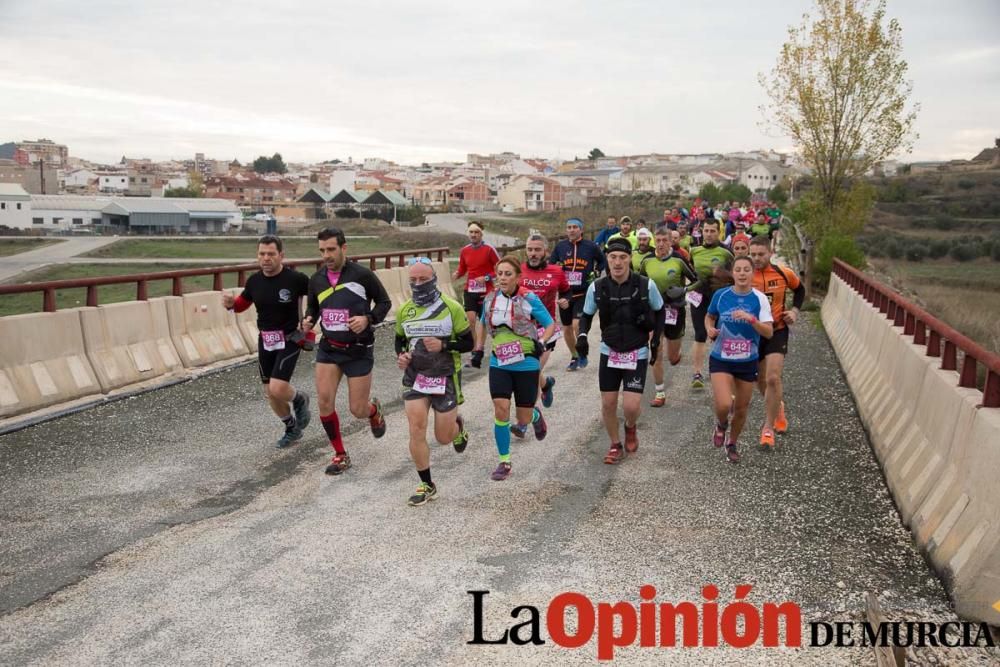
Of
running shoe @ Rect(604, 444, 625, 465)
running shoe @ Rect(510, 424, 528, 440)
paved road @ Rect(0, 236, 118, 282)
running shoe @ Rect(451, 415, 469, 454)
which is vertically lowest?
paved road @ Rect(0, 236, 118, 282)

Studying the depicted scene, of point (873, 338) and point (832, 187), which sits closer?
point (873, 338)

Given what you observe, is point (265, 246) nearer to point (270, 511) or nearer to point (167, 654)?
point (270, 511)

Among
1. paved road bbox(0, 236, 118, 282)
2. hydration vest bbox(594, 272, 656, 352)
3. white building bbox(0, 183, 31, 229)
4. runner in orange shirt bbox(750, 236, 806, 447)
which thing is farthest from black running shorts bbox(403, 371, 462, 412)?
white building bbox(0, 183, 31, 229)

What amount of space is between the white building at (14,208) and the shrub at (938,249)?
95.7 m

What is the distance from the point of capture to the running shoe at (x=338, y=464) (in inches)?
309

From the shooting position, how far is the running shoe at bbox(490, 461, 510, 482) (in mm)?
7695

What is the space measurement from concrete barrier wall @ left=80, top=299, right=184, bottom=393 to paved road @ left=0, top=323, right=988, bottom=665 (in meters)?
1.38

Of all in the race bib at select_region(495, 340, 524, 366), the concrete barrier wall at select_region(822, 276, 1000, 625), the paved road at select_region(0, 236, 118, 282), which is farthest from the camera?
the paved road at select_region(0, 236, 118, 282)

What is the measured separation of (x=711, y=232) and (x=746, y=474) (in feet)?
15.0

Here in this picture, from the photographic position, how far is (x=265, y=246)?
8.57 metres

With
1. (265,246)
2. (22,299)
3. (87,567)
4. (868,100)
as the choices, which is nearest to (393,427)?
(265,246)

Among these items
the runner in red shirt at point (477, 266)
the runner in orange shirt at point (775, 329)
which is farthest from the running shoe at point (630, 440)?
the runner in red shirt at point (477, 266)

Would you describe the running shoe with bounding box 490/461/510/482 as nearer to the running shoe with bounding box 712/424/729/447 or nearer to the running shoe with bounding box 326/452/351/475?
the running shoe with bounding box 326/452/351/475

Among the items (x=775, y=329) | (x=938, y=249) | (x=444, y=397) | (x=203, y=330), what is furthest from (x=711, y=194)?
(x=444, y=397)
